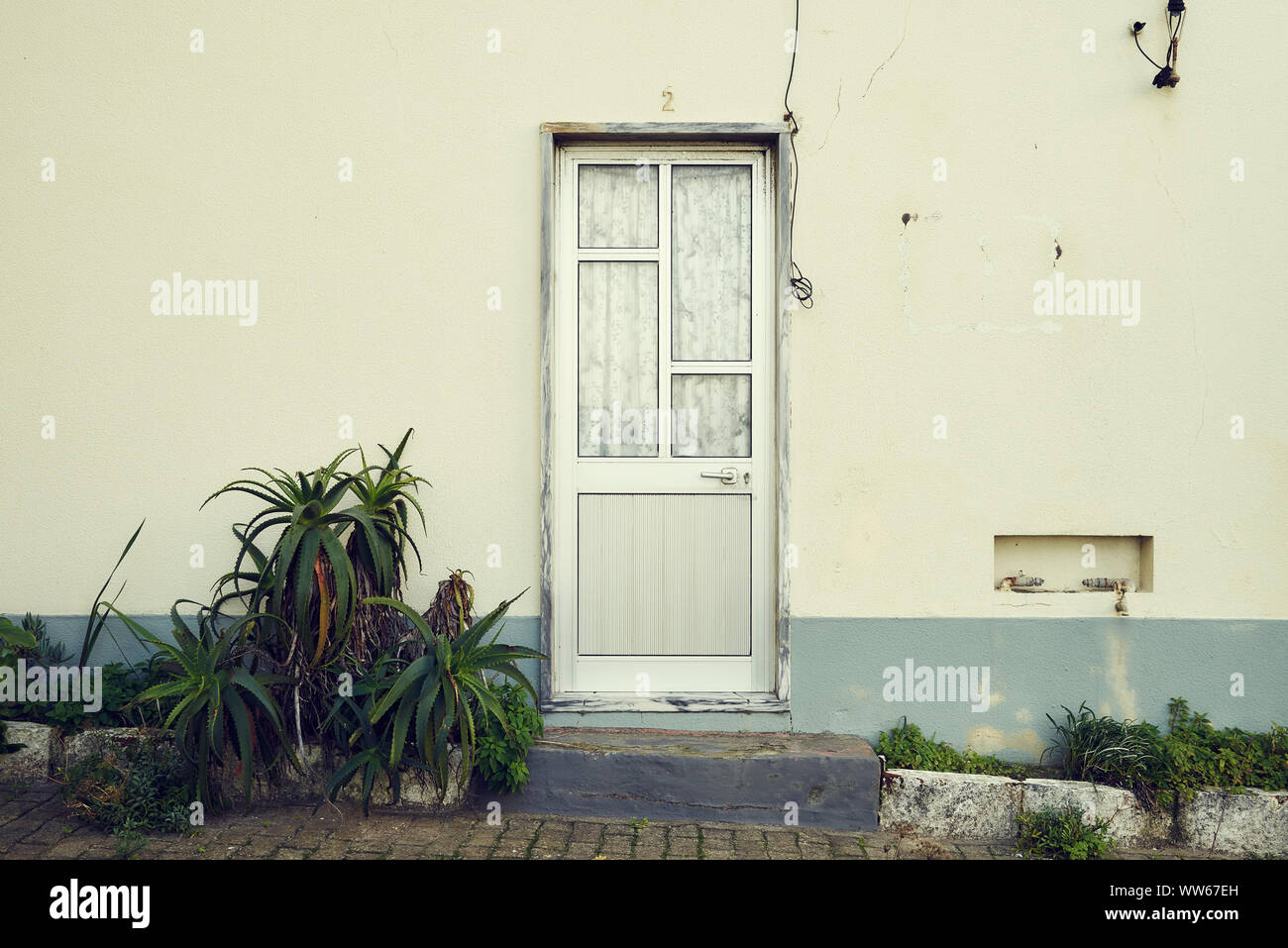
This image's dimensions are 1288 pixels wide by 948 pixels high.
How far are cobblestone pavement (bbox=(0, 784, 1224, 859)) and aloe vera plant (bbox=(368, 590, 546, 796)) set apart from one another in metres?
0.28

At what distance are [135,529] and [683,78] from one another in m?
3.31

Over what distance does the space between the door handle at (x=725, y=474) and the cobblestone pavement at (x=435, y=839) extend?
1.52m

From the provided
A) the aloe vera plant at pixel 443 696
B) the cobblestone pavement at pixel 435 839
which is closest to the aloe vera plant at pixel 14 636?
the cobblestone pavement at pixel 435 839

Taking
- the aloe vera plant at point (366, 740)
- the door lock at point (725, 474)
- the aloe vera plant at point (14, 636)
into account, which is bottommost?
the aloe vera plant at point (366, 740)

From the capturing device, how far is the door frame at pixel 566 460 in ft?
14.2

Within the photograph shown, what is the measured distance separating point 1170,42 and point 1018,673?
2.99 metres

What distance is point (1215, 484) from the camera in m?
4.36

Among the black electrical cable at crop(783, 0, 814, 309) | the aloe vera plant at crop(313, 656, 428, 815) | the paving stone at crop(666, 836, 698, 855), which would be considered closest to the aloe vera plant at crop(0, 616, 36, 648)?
the aloe vera plant at crop(313, 656, 428, 815)

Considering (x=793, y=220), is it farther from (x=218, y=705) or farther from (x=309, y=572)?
(x=218, y=705)

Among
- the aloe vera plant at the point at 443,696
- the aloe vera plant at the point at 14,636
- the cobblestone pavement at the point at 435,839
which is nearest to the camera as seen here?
the cobblestone pavement at the point at 435,839

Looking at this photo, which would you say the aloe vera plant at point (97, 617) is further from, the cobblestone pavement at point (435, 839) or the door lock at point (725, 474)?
the door lock at point (725, 474)

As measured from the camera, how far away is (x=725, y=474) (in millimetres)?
4395

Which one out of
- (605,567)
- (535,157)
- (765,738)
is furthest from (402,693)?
(535,157)
